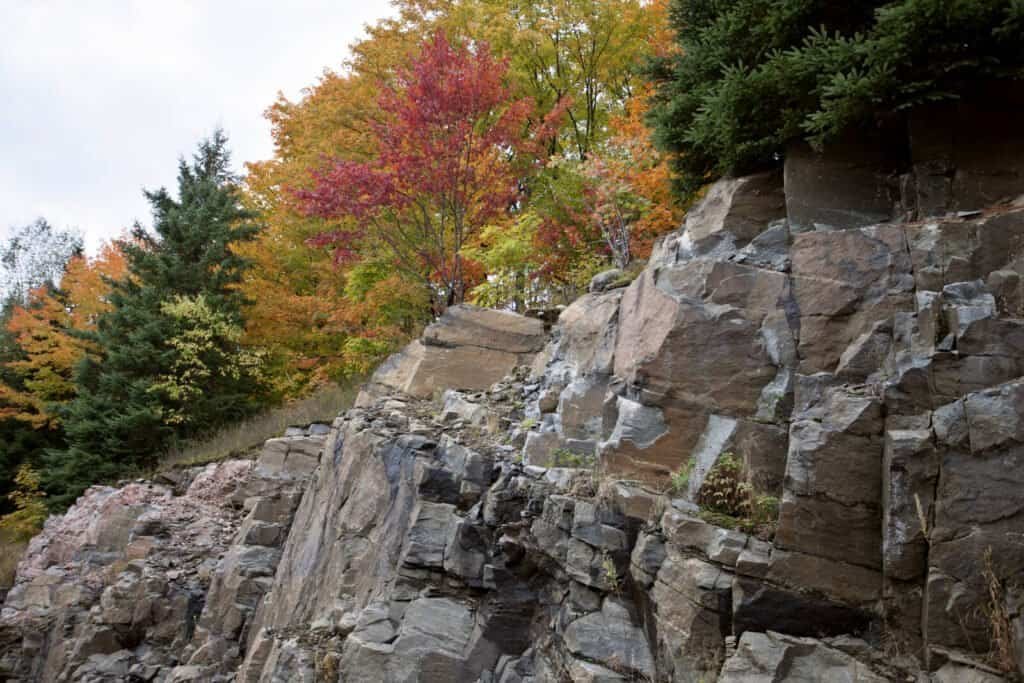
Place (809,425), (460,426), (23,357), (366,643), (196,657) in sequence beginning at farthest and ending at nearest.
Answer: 1. (23,357)
2. (196,657)
3. (460,426)
4. (366,643)
5. (809,425)

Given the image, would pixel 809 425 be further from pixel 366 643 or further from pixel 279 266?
pixel 279 266

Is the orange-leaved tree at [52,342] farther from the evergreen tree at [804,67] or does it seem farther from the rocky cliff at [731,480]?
the evergreen tree at [804,67]

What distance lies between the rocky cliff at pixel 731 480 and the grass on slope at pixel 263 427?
5.45m

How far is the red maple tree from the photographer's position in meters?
14.0

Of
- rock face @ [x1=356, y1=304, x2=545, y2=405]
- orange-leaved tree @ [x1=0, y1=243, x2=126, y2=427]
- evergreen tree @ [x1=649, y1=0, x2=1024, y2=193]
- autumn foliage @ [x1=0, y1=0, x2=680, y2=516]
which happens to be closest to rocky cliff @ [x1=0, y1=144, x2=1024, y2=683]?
evergreen tree @ [x1=649, y1=0, x2=1024, y2=193]

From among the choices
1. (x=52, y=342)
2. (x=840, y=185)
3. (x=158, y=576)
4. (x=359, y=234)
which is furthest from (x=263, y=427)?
(x=840, y=185)

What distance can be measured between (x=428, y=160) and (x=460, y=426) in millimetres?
6401

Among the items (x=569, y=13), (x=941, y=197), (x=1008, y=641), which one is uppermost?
(x=569, y=13)

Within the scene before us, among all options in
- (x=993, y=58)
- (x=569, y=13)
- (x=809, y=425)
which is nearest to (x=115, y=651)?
(x=809, y=425)

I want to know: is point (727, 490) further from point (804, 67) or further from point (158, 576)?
point (158, 576)

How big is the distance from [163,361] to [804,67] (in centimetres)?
1836

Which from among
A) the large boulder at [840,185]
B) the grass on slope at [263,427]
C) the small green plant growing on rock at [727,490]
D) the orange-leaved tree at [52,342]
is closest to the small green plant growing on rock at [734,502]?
the small green plant growing on rock at [727,490]

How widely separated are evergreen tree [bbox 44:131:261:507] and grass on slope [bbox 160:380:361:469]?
3.56 ft

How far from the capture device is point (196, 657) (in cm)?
1173
